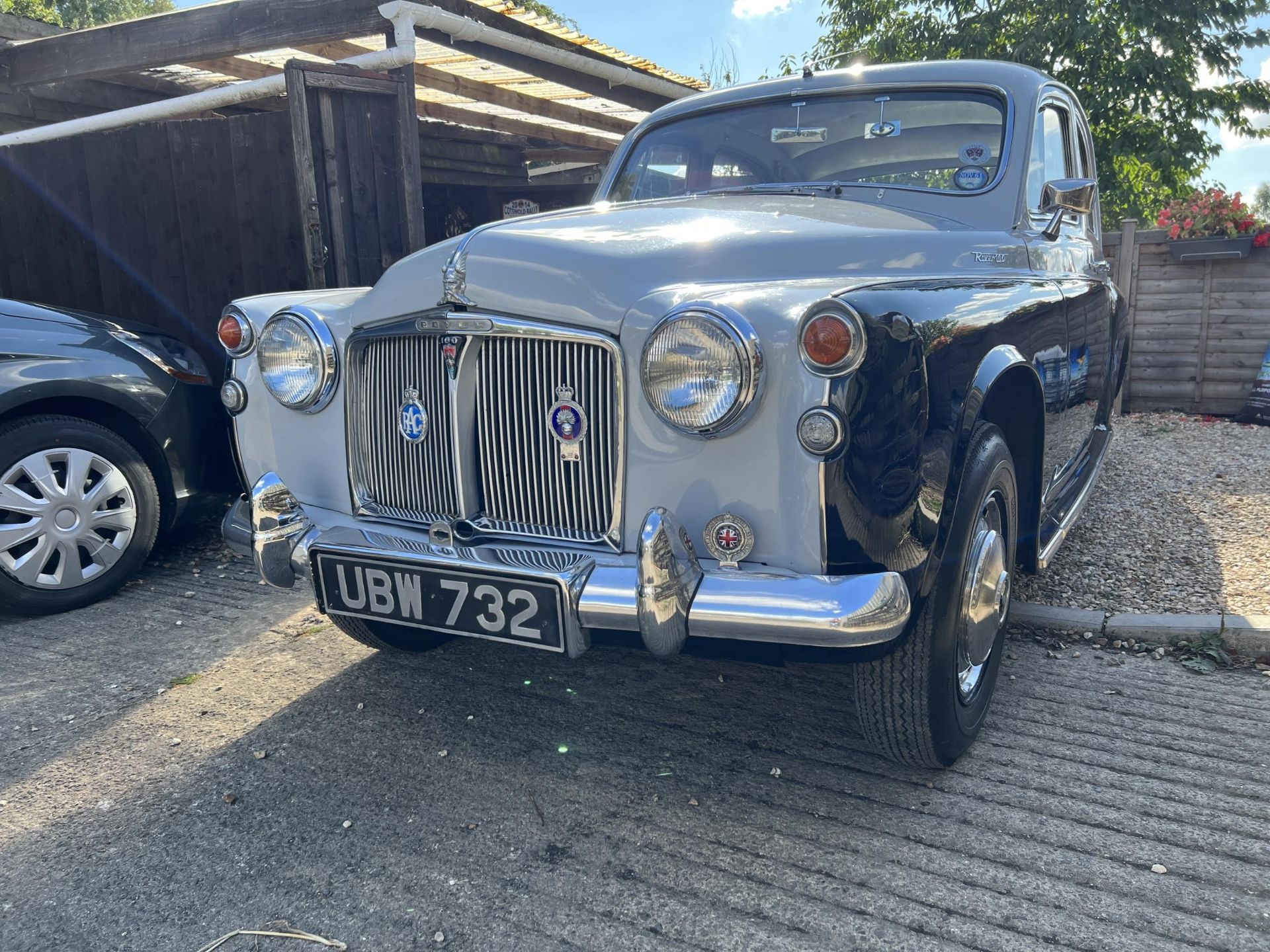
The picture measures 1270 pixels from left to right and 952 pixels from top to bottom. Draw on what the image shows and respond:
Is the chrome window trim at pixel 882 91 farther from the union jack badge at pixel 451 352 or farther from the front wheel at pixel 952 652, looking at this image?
the union jack badge at pixel 451 352

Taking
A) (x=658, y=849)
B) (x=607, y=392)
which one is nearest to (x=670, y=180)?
(x=607, y=392)

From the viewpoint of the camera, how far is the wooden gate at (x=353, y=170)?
17.2ft

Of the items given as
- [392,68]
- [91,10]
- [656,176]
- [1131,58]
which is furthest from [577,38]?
[91,10]

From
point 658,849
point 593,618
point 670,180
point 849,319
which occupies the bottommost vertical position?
point 658,849

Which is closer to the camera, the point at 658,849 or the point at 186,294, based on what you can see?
the point at 658,849

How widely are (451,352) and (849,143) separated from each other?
1.74 metres

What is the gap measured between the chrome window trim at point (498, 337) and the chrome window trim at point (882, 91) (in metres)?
1.14

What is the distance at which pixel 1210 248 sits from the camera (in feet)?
24.0

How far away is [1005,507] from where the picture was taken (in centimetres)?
276

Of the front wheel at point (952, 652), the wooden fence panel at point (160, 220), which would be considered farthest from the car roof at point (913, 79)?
the wooden fence panel at point (160, 220)

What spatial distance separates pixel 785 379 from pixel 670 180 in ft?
6.36

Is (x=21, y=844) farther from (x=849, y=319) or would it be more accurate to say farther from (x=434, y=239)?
(x=434, y=239)

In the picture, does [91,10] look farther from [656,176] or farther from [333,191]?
[656,176]

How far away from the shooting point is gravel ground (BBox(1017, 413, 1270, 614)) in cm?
379
